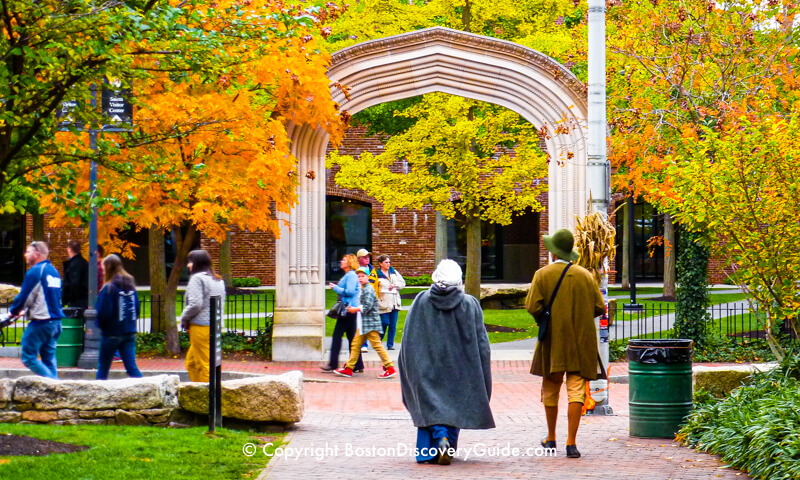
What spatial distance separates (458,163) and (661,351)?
46.1 feet

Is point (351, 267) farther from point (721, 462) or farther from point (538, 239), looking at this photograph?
point (538, 239)

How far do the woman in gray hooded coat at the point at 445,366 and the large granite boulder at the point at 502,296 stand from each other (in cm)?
1984

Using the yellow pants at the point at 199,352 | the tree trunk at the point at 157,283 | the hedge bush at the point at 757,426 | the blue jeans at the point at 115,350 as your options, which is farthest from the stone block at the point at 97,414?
the tree trunk at the point at 157,283

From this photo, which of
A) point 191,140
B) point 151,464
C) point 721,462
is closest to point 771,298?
point 721,462

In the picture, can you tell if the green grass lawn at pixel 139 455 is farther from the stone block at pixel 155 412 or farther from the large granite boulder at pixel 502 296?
the large granite boulder at pixel 502 296

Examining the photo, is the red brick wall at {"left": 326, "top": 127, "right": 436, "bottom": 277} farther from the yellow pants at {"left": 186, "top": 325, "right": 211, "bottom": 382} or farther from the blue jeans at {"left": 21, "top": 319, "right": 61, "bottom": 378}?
the yellow pants at {"left": 186, "top": 325, "right": 211, "bottom": 382}

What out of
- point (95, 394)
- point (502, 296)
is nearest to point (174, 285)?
point (95, 394)

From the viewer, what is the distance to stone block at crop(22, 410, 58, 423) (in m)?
9.48

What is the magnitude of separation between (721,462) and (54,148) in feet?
19.6

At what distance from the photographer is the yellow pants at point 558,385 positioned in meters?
8.30

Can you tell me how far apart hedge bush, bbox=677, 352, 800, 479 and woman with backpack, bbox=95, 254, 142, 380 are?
609cm

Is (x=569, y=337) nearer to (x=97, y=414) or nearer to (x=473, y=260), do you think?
(x=97, y=414)

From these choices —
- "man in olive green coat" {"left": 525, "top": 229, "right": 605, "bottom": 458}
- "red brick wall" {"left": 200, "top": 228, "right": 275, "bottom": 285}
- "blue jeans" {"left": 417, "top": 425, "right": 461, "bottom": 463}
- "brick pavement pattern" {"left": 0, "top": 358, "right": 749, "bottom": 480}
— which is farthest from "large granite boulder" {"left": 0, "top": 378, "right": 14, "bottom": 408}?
"red brick wall" {"left": 200, "top": 228, "right": 275, "bottom": 285}

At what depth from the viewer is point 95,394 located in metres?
9.59
